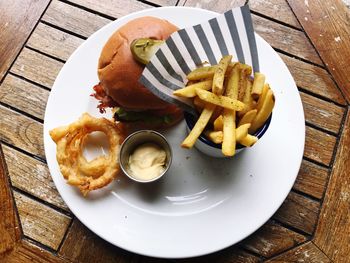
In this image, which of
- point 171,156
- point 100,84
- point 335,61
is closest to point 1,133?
point 100,84

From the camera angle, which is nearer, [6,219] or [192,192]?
[192,192]

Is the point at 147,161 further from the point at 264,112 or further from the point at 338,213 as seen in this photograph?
the point at 338,213

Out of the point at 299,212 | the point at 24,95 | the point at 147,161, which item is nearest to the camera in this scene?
the point at 147,161

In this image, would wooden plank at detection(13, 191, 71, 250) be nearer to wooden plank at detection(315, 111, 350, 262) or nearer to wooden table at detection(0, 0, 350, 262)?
wooden table at detection(0, 0, 350, 262)

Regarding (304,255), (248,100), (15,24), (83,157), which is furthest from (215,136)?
(15,24)

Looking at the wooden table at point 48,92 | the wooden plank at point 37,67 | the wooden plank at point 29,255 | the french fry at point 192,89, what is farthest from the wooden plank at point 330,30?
the wooden plank at point 29,255

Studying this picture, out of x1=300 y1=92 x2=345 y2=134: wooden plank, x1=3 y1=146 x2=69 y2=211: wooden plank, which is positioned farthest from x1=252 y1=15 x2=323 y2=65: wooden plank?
x1=3 y1=146 x2=69 y2=211: wooden plank

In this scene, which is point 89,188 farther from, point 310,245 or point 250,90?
point 310,245
